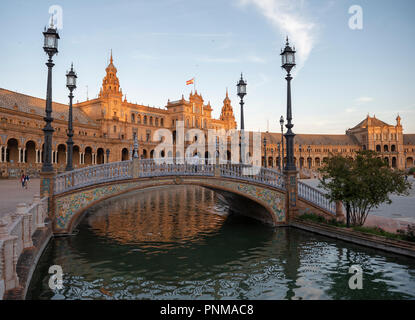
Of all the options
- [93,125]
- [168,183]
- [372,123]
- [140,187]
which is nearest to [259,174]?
[168,183]

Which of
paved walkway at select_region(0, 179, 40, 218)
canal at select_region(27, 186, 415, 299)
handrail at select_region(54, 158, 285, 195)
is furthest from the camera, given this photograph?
paved walkway at select_region(0, 179, 40, 218)

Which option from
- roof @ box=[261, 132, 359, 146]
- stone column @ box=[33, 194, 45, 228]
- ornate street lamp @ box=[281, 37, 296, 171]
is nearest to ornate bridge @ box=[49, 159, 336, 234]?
stone column @ box=[33, 194, 45, 228]

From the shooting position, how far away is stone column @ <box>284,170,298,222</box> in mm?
15148

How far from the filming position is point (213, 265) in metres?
9.81

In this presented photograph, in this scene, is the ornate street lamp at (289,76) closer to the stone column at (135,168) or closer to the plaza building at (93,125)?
the stone column at (135,168)

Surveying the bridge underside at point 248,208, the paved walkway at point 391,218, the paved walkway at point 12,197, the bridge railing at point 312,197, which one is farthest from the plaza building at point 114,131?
the paved walkway at point 12,197

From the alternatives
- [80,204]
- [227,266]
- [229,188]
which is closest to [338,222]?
[229,188]

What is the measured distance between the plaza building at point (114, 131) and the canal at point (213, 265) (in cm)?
1398

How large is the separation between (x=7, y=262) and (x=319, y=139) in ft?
370

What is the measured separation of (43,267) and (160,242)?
4483 millimetres

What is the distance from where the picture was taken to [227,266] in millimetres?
9719

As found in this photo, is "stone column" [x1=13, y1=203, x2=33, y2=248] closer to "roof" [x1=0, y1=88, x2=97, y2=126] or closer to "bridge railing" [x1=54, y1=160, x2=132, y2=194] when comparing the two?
"bridge railing" [x1=54, y1=160, x2=132, y2=194]

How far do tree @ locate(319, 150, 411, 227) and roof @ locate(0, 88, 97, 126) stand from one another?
51853 mm

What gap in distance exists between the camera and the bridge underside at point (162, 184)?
1267 centimetres
